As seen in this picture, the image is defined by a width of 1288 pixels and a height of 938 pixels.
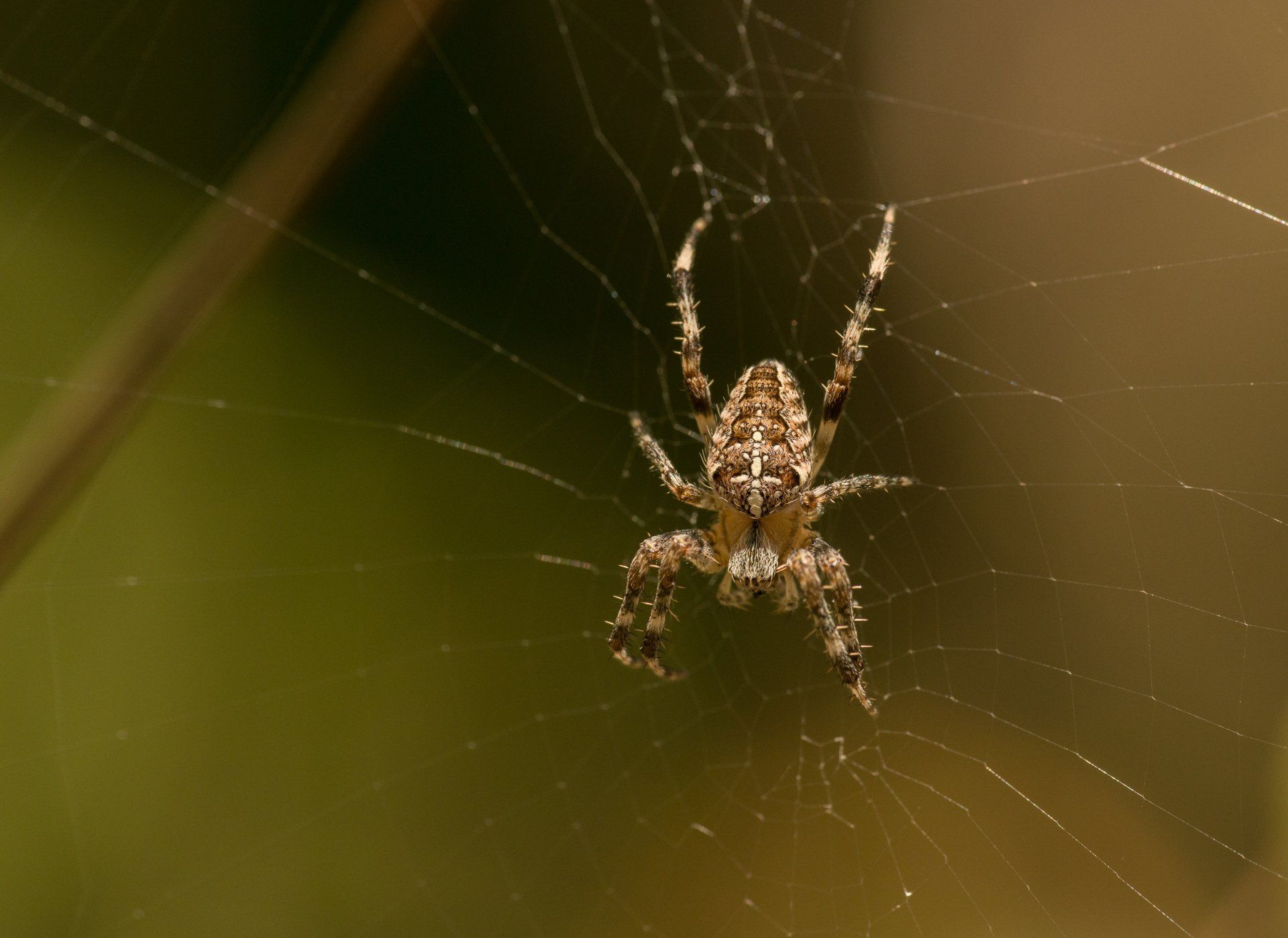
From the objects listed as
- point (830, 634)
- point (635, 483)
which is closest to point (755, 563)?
point (830, 634)

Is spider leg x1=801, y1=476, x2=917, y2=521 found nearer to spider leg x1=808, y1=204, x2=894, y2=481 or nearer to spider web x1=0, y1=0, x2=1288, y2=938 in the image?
spider leg x1=808, y1=204, x2=894, y2=481

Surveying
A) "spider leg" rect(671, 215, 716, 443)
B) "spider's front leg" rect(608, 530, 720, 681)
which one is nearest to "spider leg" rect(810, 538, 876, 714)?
"spider's front leg" rect(608, 530, 720, 681)

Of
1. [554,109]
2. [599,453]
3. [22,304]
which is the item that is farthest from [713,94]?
[22,304]

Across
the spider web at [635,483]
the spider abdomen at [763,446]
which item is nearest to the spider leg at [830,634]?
the spider abdomen at [763,446]

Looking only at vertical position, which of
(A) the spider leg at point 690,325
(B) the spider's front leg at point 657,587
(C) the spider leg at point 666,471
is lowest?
(B) the spider's front leg at point 657,587

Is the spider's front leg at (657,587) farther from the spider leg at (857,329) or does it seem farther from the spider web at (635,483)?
the spider web at (635,483)

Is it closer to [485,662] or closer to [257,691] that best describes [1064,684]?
[485,662]
